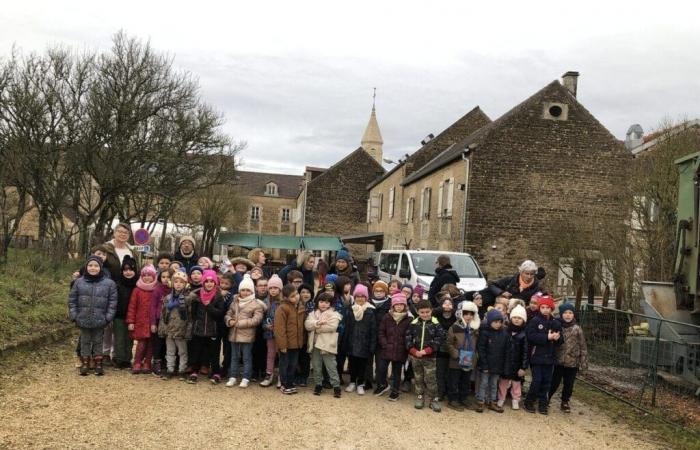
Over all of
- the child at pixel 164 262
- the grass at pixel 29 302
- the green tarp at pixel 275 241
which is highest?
the green tarp at pixel 275 241

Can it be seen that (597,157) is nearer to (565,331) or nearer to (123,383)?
(565,331)

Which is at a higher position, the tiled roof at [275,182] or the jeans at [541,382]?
the tiled roof at [275,182]

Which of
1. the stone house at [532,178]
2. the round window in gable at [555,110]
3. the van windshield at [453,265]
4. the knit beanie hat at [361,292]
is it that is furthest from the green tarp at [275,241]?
the knit beanie hat at [361,292]

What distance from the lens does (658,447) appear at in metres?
5.80

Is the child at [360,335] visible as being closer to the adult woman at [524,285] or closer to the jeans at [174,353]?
the adult woman at [524,285]

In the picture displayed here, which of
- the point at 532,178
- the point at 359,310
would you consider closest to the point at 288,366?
the point at 359,310

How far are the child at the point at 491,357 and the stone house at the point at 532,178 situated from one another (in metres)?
15.3

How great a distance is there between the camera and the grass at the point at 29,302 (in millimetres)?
8391

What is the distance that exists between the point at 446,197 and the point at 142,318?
19.0m

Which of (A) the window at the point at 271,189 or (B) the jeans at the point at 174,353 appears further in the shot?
(A) the window at the point at 271,189

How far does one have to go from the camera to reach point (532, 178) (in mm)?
22531

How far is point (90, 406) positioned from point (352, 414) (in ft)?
8.96

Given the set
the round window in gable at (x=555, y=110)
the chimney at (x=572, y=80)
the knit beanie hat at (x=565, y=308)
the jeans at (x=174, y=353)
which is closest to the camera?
the knit beanie hat at (x=565, y=308)

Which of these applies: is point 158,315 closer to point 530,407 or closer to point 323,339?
point 323,339
